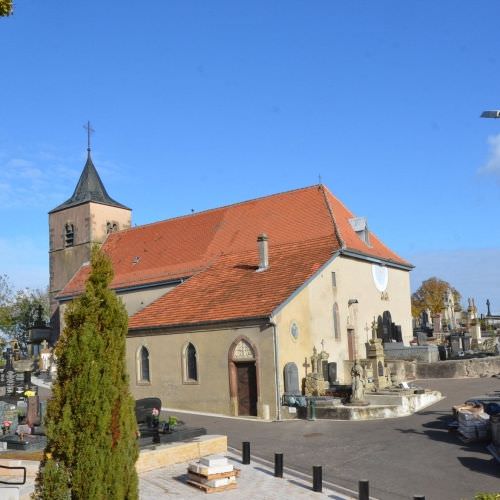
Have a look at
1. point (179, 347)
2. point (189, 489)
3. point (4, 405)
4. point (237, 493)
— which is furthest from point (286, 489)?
point (179, 347)

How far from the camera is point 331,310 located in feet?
90.2

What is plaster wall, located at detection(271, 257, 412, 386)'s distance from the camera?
24423mm

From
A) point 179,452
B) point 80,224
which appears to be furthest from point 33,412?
point 80,224

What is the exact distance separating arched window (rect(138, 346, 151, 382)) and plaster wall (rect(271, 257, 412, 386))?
24.5 ft

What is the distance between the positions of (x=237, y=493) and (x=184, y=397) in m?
14.3

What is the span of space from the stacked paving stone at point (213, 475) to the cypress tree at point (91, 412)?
433 cm

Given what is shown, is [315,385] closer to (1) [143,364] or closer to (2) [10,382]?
(1) [143,364]

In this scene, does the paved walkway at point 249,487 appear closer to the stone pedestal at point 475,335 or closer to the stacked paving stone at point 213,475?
the stacked paving stone at point 213,475

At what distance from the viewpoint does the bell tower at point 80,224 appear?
4491 cm

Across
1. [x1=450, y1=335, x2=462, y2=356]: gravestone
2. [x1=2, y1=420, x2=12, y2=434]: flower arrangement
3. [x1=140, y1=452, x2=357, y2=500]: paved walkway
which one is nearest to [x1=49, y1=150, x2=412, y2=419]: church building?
[x1=450, y1=335, x2=462, y2=356]: gravestone

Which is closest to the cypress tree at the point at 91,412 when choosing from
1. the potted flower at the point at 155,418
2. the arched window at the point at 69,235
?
the potted flower at the point at 155,418

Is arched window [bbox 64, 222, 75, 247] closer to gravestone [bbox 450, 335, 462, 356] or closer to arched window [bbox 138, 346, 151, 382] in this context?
arched window [bbox 138, 346, 151, 382]

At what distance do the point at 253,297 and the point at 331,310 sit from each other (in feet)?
13.3

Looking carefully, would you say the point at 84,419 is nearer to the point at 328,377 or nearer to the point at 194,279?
the point at 328,377
